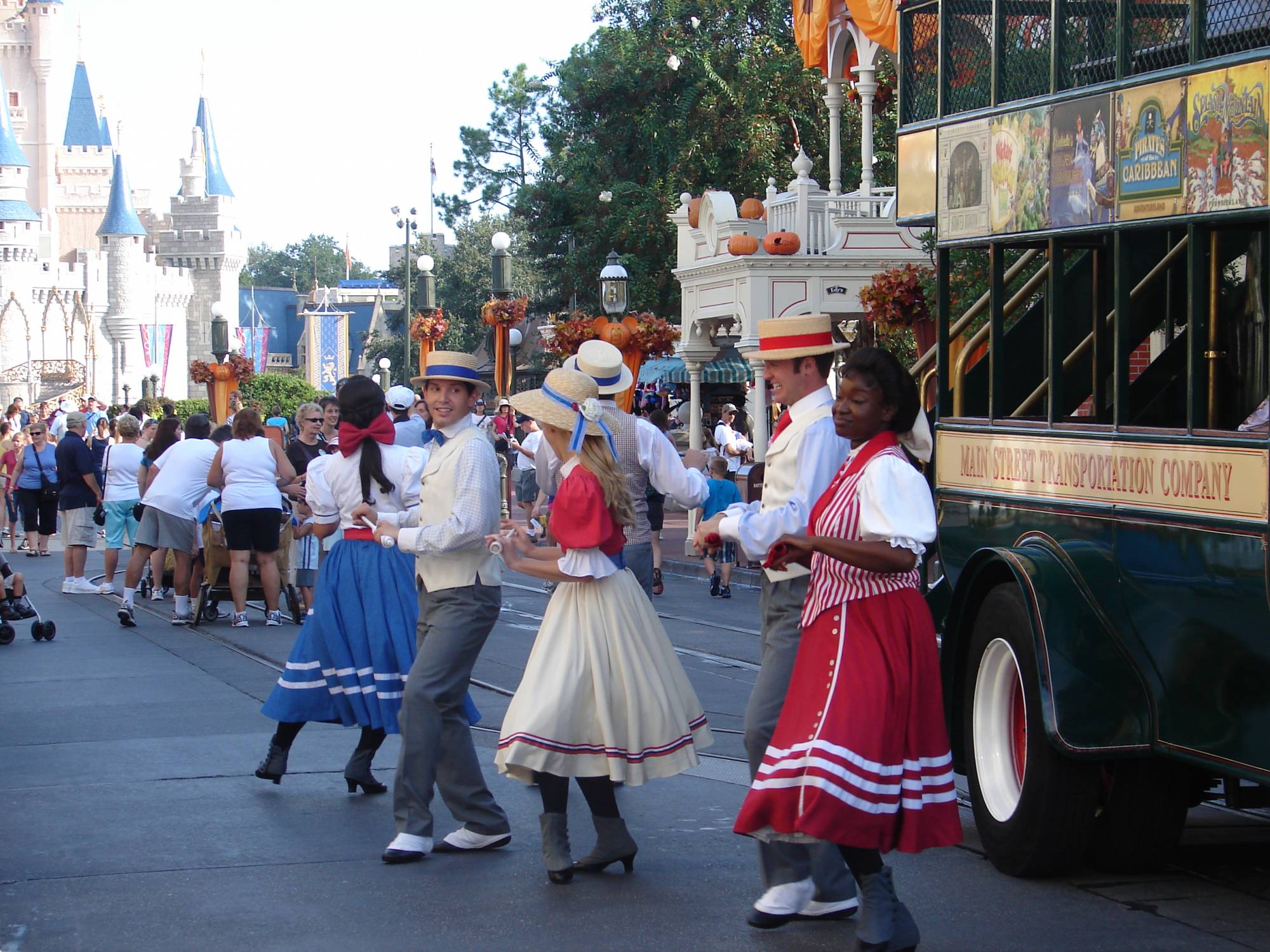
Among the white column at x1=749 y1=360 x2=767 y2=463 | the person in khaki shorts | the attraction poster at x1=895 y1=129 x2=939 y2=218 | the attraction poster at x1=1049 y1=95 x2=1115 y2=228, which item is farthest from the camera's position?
the white column at x1=749 y1=360 x2=767 y2=463

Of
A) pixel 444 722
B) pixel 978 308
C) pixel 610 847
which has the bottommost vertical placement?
pixel 610 847

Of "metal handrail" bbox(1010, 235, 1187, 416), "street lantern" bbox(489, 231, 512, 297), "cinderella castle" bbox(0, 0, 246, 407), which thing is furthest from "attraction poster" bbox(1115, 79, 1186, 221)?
"cinderella castle" bbox(0, 0, 246, 407)

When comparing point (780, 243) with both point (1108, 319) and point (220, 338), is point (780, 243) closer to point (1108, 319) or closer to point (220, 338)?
→ point (1108, 319)

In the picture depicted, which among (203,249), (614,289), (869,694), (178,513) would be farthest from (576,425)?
(203,249)

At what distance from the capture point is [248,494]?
13.5 m

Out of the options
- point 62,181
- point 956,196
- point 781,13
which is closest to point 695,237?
point 781,13

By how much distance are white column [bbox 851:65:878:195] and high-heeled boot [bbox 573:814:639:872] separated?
53.1 feet

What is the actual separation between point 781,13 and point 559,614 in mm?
29240

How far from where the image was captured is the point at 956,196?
22.7 feet

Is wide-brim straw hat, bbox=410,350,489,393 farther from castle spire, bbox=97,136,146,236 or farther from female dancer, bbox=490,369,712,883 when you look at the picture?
castle spire, bbox=97,136,146,236

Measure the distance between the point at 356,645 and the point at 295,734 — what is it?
1.93 ft

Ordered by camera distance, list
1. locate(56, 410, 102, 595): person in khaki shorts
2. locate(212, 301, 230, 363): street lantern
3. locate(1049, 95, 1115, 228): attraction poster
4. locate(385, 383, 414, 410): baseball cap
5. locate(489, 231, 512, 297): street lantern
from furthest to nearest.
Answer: locate(212, 301, 230, 363): street lantern < locate(489, 231, 512, 297): street lantern < locate(56, 410, 102, 595): person in khaki shorts < locate(385, 383, 414, 410): baseball cap < locate(1049, 95, 1115, 228): attraction poster

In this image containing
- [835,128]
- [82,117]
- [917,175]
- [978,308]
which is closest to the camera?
[978,308]

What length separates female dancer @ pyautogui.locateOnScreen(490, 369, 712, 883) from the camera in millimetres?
5699
